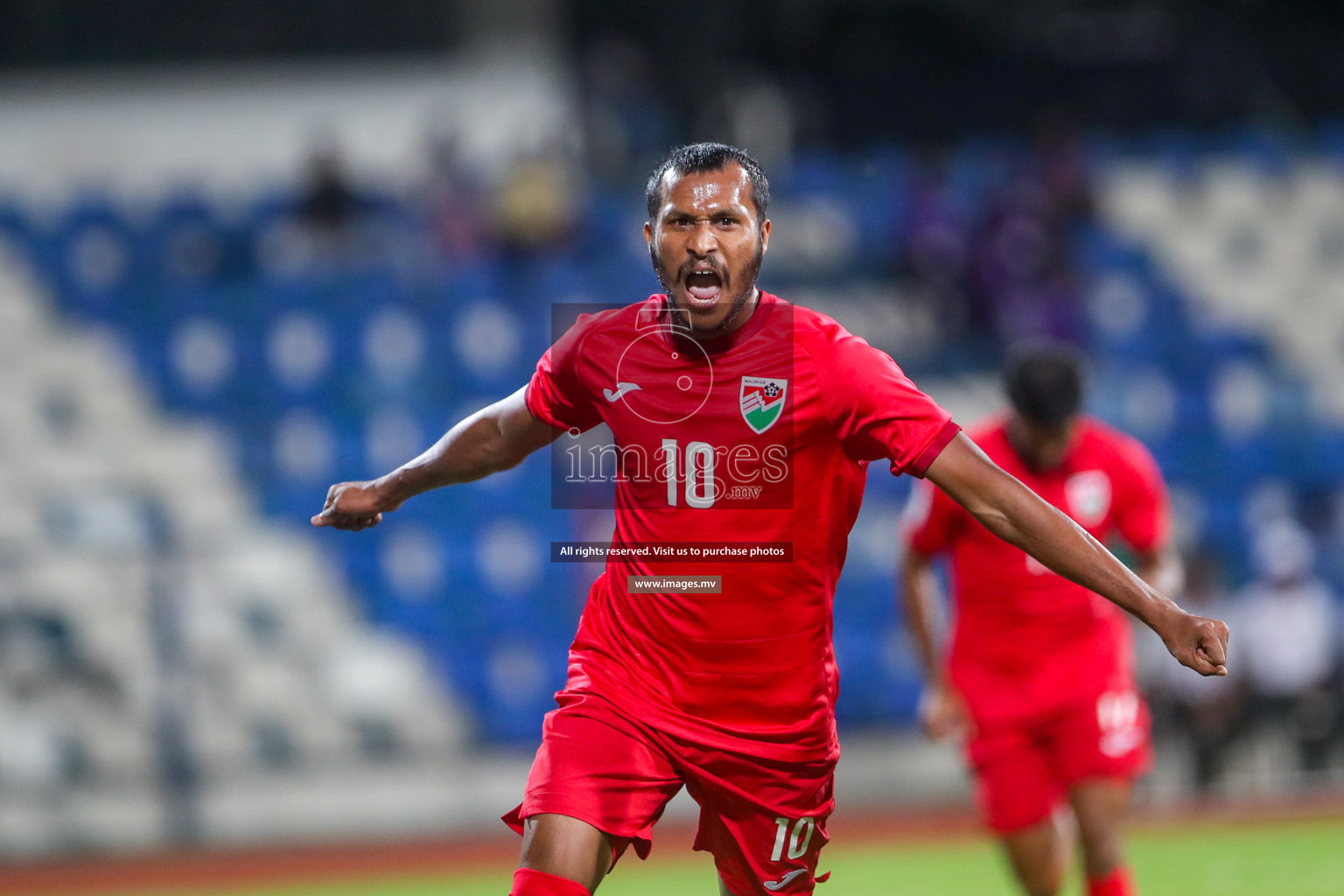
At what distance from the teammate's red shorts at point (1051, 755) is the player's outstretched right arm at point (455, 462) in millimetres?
2591

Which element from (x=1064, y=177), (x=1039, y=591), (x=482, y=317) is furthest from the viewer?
(x=1064, y=177)

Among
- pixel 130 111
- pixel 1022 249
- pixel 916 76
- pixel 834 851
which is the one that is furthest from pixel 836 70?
pixel 834 851

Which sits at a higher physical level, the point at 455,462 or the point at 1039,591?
the point at 455,462

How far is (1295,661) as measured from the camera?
11031 millimetres

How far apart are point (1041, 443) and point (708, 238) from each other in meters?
2.67

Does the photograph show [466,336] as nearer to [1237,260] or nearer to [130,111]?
[130,111]

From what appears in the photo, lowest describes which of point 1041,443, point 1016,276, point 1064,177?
point 1041,443

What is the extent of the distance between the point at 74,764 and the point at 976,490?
8.25 meters

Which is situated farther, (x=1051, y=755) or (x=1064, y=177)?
(x=1064, y=177)

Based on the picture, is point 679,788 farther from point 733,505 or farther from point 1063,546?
point 1063,546

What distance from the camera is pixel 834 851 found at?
948cm

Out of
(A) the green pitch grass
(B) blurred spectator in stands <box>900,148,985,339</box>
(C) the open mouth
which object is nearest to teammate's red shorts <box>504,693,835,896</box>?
(C) the open mouth

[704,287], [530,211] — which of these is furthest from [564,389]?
[530,211]

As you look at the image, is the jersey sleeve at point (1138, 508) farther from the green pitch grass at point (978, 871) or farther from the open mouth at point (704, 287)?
the open mouth at point (704, 287)
